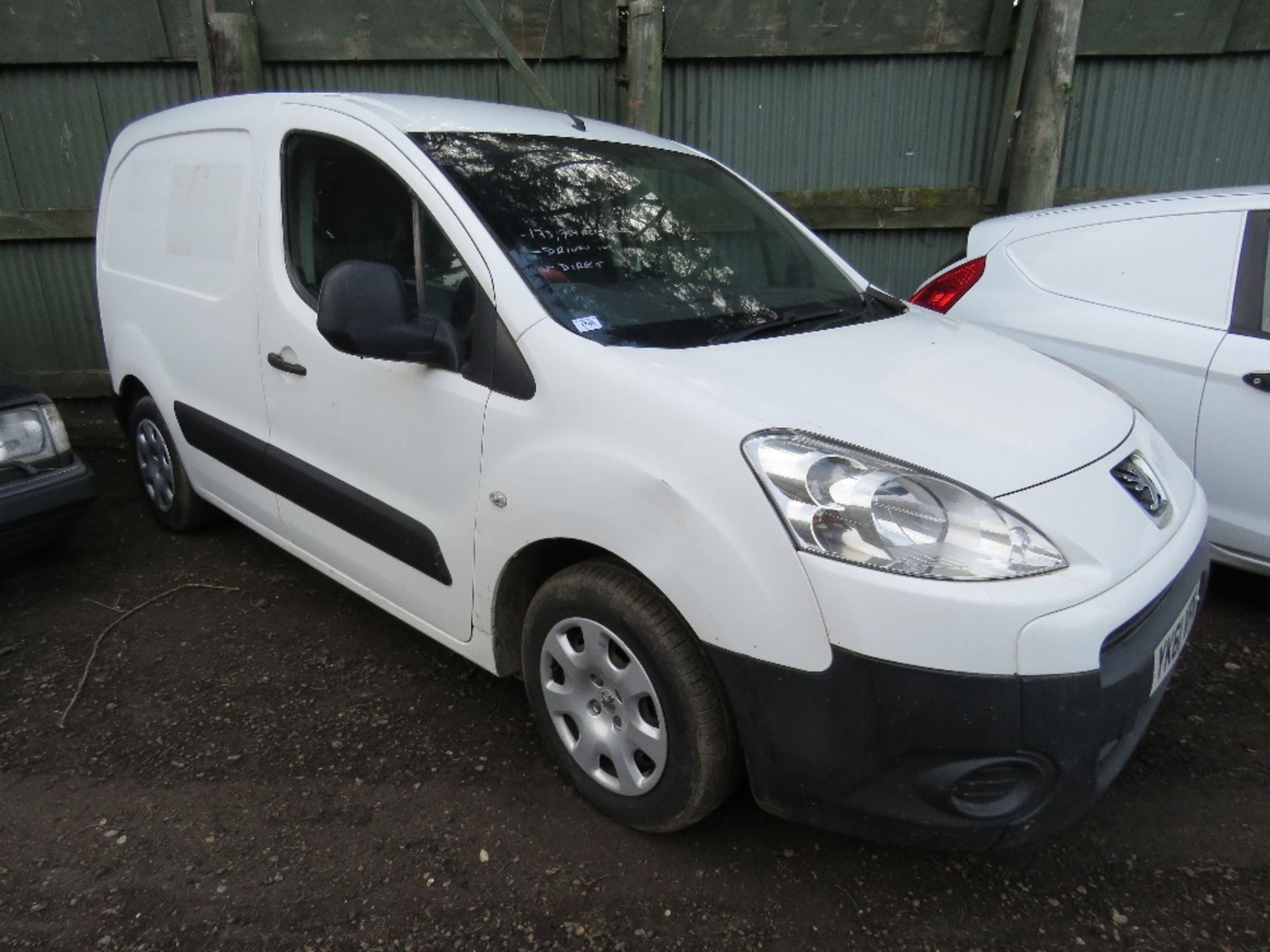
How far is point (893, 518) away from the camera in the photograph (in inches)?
68.0

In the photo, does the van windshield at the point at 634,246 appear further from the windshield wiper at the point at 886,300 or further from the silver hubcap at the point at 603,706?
the silver hubcap at the point at 603,706

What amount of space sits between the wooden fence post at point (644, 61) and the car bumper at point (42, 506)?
3.25 meters

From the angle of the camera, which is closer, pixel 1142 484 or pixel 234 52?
pixel 1142 484

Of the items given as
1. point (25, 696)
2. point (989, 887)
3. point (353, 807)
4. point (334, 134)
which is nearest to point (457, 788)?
point (353, 807)

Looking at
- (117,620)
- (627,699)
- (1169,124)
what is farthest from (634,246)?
(1169,124)

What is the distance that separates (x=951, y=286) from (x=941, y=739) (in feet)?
8.75

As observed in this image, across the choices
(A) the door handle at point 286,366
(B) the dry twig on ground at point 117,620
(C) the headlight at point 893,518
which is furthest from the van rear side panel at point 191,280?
(C) the headlight at point 893,518

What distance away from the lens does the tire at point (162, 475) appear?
3766mm

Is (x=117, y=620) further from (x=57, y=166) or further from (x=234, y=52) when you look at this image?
(x=57, y=166)

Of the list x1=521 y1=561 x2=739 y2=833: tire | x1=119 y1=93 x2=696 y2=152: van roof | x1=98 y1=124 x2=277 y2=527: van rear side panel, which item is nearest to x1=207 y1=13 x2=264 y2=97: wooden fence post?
x1=98 y1=124 x2=277 y2=527: van rear side panel

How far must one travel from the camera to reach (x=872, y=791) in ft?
5.80

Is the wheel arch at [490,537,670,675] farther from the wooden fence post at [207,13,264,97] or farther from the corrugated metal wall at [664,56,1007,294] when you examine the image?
the wooden fence post at [207,13,264,97]

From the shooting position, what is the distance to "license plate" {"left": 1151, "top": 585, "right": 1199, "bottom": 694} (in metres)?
1.88

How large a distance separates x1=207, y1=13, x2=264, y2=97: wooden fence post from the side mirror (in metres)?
3.39
